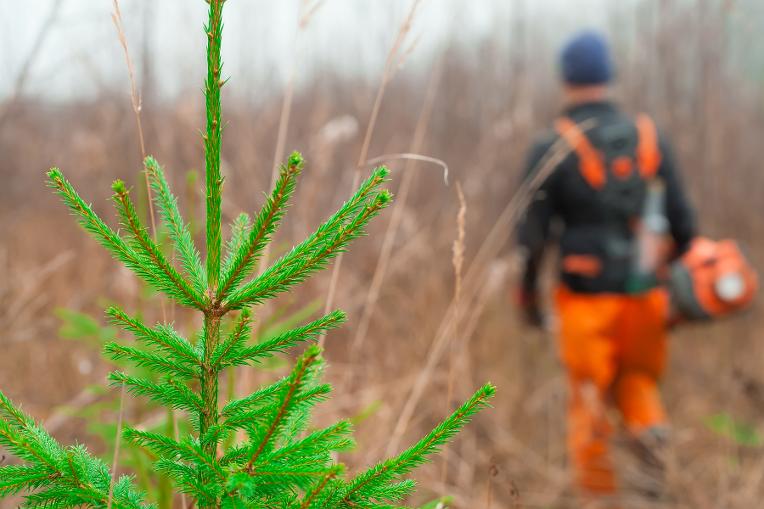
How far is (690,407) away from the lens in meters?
4.29

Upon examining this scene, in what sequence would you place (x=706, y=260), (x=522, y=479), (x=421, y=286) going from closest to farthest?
(x=706, y=260)
(x=522, y=479)
(x=421, y=286)

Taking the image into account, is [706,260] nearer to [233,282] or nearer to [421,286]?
[421,286]

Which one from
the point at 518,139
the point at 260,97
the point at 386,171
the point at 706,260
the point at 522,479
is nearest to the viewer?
the point at 386,171

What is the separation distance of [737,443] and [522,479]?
995mm

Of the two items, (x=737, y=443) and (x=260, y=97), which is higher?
(x=260, y=97)

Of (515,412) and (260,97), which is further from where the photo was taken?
(260,97)

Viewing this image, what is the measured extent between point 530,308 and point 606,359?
45 cm

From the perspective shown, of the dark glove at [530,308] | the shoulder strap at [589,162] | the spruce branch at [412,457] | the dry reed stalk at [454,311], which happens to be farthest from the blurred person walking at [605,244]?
the spruce branch at [412,457]

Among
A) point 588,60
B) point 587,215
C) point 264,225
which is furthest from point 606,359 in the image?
point 264,225

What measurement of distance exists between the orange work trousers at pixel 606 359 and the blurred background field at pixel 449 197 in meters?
0.21

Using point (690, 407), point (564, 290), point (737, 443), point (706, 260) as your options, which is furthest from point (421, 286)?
point (690, 407)

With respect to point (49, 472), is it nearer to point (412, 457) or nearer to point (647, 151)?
point (412, 457)

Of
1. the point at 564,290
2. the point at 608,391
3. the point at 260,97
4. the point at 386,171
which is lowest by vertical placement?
the point at 608,391

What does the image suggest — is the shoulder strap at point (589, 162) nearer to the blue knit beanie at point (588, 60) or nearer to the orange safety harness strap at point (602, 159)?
the orange safety harness strap at point (602, 159)
